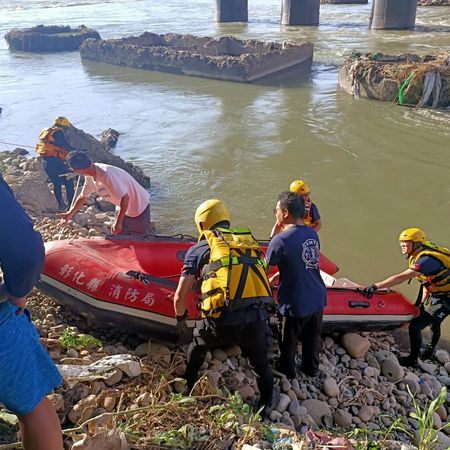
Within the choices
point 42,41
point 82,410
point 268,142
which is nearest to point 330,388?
point 82,410

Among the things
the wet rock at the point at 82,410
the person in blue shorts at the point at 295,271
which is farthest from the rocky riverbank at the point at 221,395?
the person in blue shorts at the point at 295,271

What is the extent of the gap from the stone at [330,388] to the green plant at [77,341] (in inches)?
67.9

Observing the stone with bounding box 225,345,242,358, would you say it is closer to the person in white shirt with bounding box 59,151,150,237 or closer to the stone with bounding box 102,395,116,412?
the stone with bounding box 102,395,116,412

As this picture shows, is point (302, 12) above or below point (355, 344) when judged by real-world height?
above

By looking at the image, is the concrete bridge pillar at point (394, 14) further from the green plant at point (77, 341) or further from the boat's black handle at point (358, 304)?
the green plant at point (77, 341)

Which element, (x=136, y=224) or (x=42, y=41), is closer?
(x=136, y=224)

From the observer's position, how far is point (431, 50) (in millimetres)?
21984

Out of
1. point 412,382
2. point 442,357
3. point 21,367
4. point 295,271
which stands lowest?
point 442,357

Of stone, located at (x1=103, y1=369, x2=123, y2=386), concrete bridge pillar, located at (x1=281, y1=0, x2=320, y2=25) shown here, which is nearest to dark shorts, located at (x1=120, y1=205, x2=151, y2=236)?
stone, located at (x1=103, y1=369, x2=123, y2=386)

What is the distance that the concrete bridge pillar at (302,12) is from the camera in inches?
1216

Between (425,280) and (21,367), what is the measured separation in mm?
3209

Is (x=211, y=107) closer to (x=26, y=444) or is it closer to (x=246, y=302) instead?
(x=246, y=302)

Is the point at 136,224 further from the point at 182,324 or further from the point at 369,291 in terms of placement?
the point at 369,291

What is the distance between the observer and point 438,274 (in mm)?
3990
